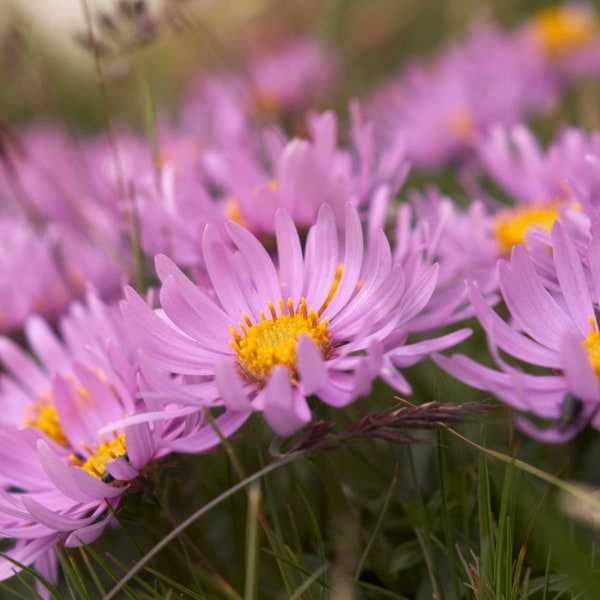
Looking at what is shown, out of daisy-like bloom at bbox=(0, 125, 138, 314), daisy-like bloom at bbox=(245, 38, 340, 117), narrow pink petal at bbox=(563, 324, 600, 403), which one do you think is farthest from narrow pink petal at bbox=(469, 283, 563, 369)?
daisy-like bloom at bbox=(245, 38, 340, 117)

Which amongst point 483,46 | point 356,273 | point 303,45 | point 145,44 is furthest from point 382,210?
point 303,45

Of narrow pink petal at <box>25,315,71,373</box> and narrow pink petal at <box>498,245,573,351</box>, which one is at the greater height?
narrow pink petal at <box>25,315,71,373</box>

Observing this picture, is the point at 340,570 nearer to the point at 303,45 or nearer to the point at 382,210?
the point at 382,210

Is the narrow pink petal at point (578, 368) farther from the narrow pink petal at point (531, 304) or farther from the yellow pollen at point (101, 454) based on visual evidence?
the yellow pollen at point (101, 454)

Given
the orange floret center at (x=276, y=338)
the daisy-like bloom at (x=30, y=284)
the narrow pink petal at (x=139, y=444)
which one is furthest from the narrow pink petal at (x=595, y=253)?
the daisy-like bloom at (x=30, y=284)

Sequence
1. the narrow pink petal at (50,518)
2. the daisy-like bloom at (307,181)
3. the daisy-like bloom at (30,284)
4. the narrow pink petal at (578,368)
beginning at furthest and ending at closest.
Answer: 1. the daisy-like bloom at (30,284)
2. the daisy-like bloom at (307,181)
3. the narrow pink petal at (50,518)
4. the narrow pink petal at (578,368)

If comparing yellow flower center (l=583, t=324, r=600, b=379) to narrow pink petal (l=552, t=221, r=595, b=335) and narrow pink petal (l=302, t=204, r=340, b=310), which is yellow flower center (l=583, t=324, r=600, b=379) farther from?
narrow pink petal (l=302, t=204, r=340, b=310)
